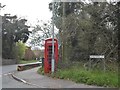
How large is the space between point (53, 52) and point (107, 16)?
4806 millimetres

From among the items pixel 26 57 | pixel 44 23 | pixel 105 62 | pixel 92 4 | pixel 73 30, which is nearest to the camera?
pixel 105 62

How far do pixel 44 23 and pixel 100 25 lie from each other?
23.2 metres

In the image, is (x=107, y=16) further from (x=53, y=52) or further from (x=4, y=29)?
(x=4, y=29)

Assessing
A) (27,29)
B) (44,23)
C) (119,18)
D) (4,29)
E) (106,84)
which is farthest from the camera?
(27,29)

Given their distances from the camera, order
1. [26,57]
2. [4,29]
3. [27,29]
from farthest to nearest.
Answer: [26,57] < [27,29] < [4,29]

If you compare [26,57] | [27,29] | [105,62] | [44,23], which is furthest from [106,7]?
[26,57]

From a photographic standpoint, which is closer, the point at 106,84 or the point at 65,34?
the point at 106,84

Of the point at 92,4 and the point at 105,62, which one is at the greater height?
the point at 92,4

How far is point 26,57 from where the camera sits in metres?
102

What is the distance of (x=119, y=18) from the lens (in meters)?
21.7

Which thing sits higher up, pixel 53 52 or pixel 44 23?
pixel 44 23

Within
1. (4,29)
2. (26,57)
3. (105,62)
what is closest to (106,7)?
(105,62)

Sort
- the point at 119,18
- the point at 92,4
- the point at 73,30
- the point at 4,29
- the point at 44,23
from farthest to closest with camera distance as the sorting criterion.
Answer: the point at 4,29 < the point at 44,23 < the point at 73,30 < the point at 92,4 < the point at 119,18

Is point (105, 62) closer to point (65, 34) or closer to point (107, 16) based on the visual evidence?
point (107, 16)
